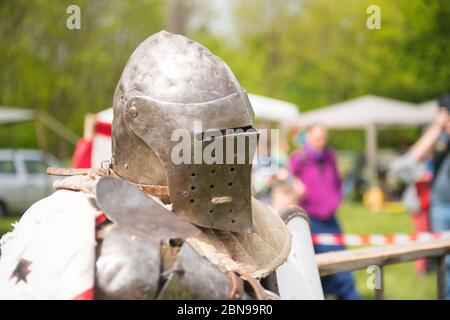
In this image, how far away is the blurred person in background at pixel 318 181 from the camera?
5469 millimetres

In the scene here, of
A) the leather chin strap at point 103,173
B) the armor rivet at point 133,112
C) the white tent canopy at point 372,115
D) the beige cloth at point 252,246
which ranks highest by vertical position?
the armor rivet at point 133,112

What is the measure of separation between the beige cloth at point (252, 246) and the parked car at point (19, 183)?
9.17m

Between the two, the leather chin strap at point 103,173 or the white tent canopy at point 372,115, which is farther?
the white tent canopy at point 372,115

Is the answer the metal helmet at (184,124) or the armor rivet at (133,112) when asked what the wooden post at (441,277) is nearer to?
the metal helmet at (184,124)

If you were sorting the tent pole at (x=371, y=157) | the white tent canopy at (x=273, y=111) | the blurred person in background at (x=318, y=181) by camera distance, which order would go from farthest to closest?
the tent pole at (x=371, y=157) < the white tent canopy at (x=273, y=111) < the blurred person in background at (x=318, y=181)

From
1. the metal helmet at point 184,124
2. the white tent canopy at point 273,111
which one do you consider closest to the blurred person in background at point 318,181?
the metal helmet at point 184,124

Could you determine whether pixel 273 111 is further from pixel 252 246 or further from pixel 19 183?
pixel 252 246

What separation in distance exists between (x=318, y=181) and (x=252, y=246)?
3659 mm

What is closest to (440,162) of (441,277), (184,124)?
(441,277)

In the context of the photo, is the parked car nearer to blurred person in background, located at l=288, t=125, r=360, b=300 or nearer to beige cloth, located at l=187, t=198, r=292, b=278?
blurred person in background, located at l=288, t=125, r=360, b=300

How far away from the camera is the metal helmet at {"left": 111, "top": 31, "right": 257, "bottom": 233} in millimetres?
1822

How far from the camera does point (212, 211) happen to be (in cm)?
185

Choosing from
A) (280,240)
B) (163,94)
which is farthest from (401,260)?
(163,94)
